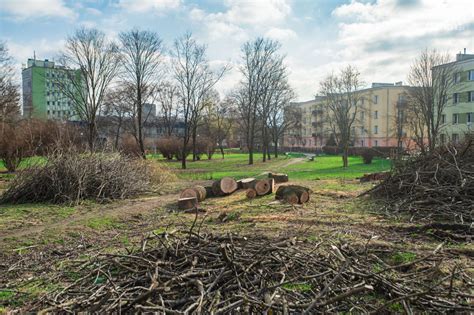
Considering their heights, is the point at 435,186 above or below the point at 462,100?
below

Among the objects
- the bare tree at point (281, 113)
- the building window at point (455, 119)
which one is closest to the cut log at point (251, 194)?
the bare tree at point (281, 113)

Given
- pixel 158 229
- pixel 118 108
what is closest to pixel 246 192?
pixel 158 229

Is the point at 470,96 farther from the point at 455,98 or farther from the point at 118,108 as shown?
the point at 118,108

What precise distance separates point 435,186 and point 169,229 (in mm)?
6506

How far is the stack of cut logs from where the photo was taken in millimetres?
10836

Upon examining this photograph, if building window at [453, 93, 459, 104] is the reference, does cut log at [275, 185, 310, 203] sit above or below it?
below

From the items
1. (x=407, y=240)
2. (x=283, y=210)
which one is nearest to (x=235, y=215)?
(x=283, y=210)

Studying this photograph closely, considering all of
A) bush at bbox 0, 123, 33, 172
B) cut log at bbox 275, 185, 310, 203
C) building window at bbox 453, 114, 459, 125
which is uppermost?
building window at bbox 453, 114, 459, 125

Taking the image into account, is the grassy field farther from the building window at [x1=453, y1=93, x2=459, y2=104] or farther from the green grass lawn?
the building window at [x1=453, y1=93, x2=459, y2=104]

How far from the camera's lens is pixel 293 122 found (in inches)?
2311

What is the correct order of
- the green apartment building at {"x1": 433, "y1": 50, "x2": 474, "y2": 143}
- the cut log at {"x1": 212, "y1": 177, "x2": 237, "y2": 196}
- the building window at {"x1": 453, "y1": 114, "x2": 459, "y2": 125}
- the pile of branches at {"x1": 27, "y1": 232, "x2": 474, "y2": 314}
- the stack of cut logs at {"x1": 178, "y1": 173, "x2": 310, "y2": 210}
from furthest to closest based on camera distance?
the building window at {"x1": 453, "y1": 114, "x2": 459, "y2": 125}
the green apartment building at {"x1": 433, "y1": 50, "x2": 474, "y2": 143}
the cut log at {"x1": 212, "y1": 177, "x2": 237, "y2": 196}
the stack of cut logs at {"x1": 178, "y1": 173, "x2": 310, "y2": 210}
the pile of branches at {"x1": 27, "y1": 232, "x2": 474, "y2": 314}

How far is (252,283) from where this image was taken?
4016 mm

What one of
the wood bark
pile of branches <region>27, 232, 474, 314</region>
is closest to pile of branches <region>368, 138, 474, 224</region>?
the wood bark

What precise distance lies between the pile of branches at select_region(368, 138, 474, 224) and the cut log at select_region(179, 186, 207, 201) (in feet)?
16.6
